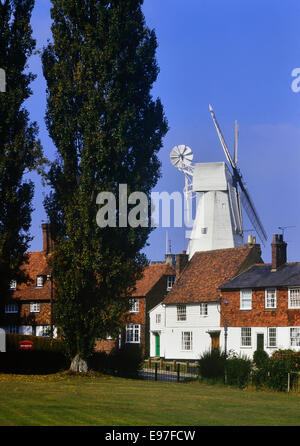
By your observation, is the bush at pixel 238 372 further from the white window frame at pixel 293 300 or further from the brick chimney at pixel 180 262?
the brick chimney at pixel 180 262

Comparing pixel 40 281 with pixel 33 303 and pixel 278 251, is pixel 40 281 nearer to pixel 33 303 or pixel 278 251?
pixel 33 303

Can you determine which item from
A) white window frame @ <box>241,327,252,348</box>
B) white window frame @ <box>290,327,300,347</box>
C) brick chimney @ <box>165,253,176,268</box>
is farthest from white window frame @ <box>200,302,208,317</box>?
brick chimney @ <box>165,253,176,268</box>

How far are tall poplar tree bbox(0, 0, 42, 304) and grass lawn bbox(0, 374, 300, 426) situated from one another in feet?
23.0

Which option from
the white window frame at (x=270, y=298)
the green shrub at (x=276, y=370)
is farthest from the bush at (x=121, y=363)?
the white window frame at (x=270, y=298)

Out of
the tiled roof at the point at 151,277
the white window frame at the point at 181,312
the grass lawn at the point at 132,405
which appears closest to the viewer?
the grass lawn at the point at 132,405

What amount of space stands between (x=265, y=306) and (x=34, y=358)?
24.4m

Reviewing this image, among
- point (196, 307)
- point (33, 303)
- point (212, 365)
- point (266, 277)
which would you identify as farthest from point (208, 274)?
point (212, 365)

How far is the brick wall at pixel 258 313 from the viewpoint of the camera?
207ft

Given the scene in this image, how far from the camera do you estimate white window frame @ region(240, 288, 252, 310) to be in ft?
216

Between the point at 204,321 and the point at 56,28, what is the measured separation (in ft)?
117

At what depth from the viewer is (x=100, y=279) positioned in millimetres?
39500

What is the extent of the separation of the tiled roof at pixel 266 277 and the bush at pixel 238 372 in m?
23.7

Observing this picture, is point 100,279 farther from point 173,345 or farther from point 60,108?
point 173,345

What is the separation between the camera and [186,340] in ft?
233
